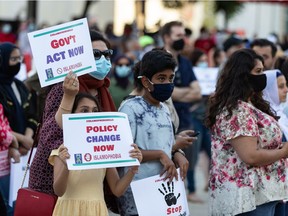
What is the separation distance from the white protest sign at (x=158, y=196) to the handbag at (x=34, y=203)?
53cm

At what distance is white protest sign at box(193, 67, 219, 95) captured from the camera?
10.8 metres

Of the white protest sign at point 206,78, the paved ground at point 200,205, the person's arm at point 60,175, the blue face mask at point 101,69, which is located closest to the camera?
the person's arm at point 60,175

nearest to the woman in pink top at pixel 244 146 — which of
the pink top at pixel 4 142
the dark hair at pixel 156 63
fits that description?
the dark hair at pixel 156 63

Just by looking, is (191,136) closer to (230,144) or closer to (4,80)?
(230,144)

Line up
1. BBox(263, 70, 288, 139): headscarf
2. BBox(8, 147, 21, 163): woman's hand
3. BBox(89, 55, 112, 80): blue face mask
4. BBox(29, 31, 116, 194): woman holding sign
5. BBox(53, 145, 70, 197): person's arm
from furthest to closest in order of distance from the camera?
BBox(8, 147, 21, 163): woman's hand → BBox(263, 70, 288, 139): headscarf → BBox(89, 55, 112, 80): blue face mask → BBox(29, 31, 116, 194): woman holding sign → BBox(53, 145, 70, 197): person's arm

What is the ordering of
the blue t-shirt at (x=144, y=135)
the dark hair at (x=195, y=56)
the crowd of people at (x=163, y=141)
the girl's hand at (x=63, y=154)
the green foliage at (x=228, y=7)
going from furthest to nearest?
the green foliage at (x=228, y=7), the dark hair at (x=195, y=56), the blue t-shirt at (x=144, y=135), the crowd of people at (x=163, y=141), the girl's hand at (x=63, y=154)

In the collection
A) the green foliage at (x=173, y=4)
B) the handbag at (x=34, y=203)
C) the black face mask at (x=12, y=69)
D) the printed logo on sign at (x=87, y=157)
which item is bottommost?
the green foliage at (x=173, y=4)

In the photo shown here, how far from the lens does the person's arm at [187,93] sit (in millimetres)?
9008

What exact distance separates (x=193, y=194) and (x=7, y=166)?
4.11m

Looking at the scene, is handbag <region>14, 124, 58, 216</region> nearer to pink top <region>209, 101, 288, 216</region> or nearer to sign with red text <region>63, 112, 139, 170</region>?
sign with red text <region>63, 112, 139, 170</region>

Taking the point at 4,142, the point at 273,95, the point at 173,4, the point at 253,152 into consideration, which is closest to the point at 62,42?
the point at 253,152

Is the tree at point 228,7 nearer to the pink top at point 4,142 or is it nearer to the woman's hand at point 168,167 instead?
the pink top at point 4,142

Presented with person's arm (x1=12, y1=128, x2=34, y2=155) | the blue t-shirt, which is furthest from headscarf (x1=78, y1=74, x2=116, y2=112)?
person's arm (x1=12, y1=128, x2=34, y2=155)

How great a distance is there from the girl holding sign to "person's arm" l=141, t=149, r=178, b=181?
282 millimetres
